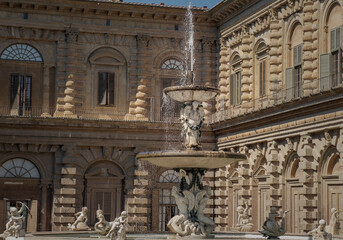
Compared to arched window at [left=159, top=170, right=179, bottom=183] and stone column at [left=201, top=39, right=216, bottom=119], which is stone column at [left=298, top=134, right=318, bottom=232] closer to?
stone column at [left=201, top=39, right=216, bottom=119]

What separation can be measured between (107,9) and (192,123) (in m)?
19.8

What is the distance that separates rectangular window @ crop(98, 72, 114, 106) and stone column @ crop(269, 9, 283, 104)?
10096 millimetres

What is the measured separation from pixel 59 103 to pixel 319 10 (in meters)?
15.5

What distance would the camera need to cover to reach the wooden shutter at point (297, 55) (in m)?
33.8

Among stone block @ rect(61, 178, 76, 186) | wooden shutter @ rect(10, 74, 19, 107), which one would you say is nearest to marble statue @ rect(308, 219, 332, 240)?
stone block @ rect(61, 178, 76, 186)

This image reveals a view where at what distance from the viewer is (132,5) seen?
41.5 m

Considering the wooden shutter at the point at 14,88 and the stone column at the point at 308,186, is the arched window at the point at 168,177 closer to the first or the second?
the wooden shutter at the point at 14,88

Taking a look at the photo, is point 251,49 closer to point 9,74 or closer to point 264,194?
point 264,194

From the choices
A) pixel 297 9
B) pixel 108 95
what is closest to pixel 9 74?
pixel 108 95

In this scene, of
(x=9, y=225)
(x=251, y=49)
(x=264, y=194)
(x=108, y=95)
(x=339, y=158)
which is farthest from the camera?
(x=108, y=95)

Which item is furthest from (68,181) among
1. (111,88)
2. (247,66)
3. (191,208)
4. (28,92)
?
(191,208)

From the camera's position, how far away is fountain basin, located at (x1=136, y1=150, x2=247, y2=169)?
21875 mm

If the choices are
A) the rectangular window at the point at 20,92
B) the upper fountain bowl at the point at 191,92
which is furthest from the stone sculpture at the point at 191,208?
the rectangular window at the point at 20,92

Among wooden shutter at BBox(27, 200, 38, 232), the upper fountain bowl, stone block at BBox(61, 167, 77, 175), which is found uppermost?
the upper fountain bowl
